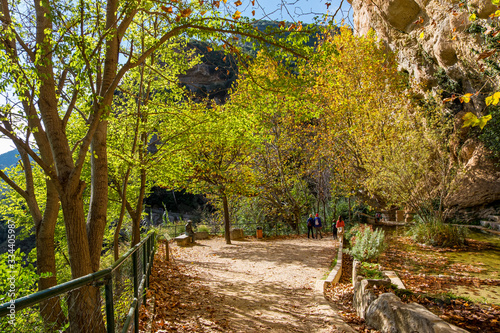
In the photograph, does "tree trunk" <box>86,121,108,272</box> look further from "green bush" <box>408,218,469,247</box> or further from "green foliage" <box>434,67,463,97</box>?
"green foliage" <box>434,67,463,97</box>

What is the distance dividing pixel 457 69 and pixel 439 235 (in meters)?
11.5

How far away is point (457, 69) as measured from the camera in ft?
62.3

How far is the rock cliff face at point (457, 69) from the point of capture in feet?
54.0

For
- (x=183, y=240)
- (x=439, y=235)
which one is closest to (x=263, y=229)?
(x=183, y=240)

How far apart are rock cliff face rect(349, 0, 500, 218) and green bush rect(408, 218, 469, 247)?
8.15ft

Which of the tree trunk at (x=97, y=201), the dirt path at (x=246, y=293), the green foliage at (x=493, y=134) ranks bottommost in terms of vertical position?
the dirt path at (x=246, y=293)

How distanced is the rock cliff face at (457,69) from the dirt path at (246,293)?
10.2 m

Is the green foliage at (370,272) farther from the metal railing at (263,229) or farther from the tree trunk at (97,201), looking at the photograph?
the metal railing at (263,229)

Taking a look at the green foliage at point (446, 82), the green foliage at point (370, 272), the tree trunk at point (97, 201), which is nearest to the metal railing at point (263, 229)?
the green foliage at point (370, 272)

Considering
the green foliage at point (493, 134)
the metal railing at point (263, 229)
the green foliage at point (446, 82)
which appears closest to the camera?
the green foliage at point (493, 134)

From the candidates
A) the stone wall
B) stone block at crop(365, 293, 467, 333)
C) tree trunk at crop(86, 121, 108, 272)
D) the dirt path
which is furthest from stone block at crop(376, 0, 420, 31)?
tree trunk at crop(86, 121, 108, 272)

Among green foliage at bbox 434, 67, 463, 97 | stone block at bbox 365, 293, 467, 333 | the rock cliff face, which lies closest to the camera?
stone block at bbox 365, 293, 467, 333

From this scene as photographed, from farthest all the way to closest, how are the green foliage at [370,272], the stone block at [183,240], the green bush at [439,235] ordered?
the stone block at [183,240] < the green bush at [439,235] < the green foliage at [370,272]

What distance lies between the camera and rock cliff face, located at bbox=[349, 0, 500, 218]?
1645 centimetres
